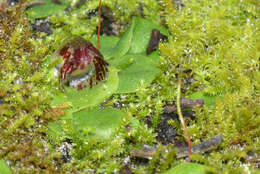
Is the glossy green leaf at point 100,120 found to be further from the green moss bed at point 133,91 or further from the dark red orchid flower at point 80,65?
the dark red orchid flower at point 80,65

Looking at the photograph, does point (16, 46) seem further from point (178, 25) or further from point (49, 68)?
point (178, 25)

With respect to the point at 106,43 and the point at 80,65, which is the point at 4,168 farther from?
the point at 106,43

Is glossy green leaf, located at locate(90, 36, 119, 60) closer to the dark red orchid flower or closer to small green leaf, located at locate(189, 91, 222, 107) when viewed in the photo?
the dark red orchid flower

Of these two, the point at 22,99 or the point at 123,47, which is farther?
the point at 123,47

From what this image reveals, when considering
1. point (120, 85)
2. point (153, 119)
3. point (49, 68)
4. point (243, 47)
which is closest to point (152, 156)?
point (153, 119)

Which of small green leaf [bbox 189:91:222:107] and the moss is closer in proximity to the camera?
the moss

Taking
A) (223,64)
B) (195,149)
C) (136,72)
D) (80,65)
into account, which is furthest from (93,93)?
(223,64)

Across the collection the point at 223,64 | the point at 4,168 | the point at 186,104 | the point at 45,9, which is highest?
the point at 45,9

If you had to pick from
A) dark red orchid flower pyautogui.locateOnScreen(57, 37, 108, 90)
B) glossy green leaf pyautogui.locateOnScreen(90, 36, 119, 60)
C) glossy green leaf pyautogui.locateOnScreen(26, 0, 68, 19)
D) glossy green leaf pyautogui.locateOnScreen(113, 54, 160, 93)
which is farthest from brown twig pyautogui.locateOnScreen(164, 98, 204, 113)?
glossy green leaf pyautogui.locateOnScreen(26, 0, 68, 19)

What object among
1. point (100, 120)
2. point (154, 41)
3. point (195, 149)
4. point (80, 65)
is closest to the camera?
point (195, 149)
